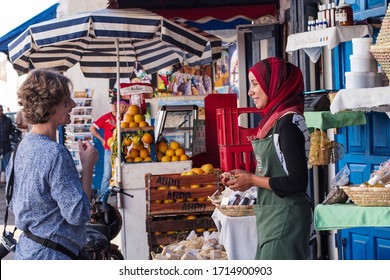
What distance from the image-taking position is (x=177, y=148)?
9.58 metres

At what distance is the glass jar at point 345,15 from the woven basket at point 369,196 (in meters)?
2.22

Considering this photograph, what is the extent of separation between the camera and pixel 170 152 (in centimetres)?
959

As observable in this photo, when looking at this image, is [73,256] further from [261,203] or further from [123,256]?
[123,256]

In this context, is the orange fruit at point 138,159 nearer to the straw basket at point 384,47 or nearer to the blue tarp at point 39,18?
the straw basket at point 384,47

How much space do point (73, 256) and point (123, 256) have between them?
4.73 metres

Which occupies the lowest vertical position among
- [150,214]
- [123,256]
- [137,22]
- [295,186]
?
[123,256]

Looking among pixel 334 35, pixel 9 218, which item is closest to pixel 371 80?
pixel 334 35

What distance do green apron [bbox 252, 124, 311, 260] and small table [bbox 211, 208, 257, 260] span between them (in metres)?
0.95

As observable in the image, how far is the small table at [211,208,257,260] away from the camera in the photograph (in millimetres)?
5988

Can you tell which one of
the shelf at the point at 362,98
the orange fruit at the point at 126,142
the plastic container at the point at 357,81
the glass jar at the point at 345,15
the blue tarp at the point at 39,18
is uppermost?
the blue tarp at the point at 39,18

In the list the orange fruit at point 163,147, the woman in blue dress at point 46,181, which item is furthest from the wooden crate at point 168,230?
the woman in blue dress at point 46,181

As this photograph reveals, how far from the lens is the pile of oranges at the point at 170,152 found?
9484 mm

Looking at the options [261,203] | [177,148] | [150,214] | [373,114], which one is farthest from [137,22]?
[261,203]

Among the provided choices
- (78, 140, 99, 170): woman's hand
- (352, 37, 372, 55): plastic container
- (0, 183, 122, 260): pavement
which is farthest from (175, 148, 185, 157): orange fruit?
(78, 140, 99, 170): woman's hand
